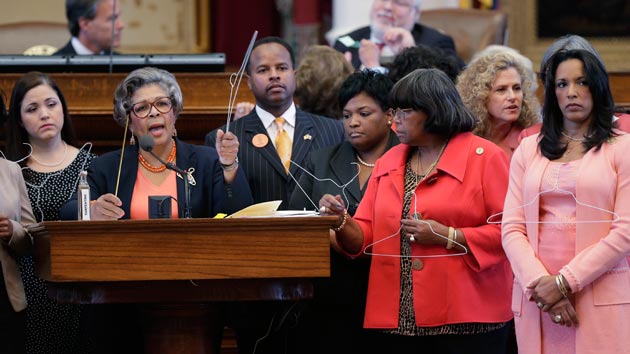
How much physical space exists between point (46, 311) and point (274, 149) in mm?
1082

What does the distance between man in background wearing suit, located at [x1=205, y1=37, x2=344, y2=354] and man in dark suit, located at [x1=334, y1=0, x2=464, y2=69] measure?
127 cm

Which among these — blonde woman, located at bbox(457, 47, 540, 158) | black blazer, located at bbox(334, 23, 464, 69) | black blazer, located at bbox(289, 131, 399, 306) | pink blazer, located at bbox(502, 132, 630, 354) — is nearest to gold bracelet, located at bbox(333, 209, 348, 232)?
black blazer, located at bbox(289, 131, 399, 306)

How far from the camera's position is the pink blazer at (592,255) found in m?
3.94

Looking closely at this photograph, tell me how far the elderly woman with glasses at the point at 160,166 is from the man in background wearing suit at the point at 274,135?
0.41 m

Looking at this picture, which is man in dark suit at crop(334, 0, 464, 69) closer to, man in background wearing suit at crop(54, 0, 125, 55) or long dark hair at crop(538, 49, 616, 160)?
man in background wearing suit at crop(54, 0, 125, 55)

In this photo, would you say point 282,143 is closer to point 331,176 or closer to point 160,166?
point 331,176

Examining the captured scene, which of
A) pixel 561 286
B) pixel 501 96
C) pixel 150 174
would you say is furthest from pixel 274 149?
pixel 561 286

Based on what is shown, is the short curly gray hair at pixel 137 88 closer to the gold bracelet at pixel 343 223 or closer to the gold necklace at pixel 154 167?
the gold necklace at pixel 154 167

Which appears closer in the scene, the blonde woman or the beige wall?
the blonde woman

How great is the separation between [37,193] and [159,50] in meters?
5.80

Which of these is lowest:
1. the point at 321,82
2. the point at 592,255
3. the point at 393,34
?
the point at 592,255

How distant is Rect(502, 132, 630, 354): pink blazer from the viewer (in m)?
3.94

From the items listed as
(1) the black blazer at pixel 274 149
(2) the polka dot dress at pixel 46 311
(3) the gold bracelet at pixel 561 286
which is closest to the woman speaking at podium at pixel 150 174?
(2) the polka dot dress at pixel 46 311

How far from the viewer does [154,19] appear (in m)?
10.7
